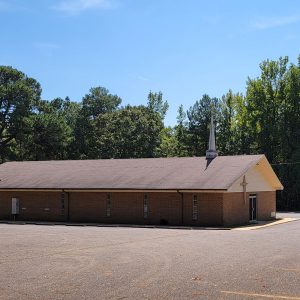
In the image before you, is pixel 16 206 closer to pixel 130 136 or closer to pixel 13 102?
pixel 13 102

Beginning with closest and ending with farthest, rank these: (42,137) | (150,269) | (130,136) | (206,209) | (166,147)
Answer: (150,269)
(206,209)
(42,137)
(130,136)
(166,147)

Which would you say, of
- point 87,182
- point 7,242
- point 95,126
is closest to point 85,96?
point 95,126

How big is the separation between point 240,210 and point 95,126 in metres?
38.3

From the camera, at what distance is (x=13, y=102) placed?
5722cm

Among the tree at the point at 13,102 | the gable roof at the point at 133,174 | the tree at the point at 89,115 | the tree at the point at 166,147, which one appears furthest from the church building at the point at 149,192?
the tree at the point at 89,115

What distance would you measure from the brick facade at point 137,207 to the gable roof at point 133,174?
0.66 metres

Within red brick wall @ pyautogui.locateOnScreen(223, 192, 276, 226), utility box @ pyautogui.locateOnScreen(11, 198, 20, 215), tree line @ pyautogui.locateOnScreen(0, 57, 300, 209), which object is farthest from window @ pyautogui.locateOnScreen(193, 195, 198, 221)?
tree line @ pyautogui.locateOnScreen(0, 57, 300, 209)

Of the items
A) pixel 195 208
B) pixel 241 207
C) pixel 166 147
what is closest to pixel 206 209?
pixel 195 208

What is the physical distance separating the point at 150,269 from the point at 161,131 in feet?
174

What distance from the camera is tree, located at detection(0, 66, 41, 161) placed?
56719mm

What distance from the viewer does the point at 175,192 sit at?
31.3 metres

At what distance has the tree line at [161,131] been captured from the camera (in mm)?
57406

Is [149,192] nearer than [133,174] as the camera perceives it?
Yes

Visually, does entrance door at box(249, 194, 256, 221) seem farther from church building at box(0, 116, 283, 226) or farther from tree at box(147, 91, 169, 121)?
tree at box(147, 91, 169, 121)
